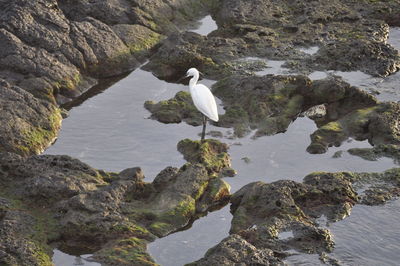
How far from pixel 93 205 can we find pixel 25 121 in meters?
5.25

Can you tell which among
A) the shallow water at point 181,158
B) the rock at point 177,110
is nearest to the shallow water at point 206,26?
the shallow water at point 181,158

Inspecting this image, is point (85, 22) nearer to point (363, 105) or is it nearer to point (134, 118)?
point (134, 118)

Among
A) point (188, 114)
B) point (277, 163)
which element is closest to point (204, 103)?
point (188, 114)

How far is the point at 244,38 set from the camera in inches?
1185

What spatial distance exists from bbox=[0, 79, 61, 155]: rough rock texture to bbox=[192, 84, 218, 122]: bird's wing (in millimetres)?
4287

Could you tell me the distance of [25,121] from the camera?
22.3 meters

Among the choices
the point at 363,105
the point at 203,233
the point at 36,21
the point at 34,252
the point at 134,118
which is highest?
the point at 36,21

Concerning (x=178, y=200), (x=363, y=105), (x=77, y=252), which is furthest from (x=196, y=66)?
(x=77, y=252)

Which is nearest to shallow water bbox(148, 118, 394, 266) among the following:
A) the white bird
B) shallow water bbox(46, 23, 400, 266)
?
shallow water bbox(46, 23, 400, 266)

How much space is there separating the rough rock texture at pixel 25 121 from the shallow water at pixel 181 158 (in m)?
0.49

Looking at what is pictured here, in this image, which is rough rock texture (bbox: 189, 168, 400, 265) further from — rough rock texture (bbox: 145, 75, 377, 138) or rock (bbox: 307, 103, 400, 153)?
rough rock texture (bbox: 145, 75, 377, 138)

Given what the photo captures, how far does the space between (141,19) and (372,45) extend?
29.6 feet

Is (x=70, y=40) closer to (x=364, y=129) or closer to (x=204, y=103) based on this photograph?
(x=204, y=103)

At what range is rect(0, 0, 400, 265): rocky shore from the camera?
17844 millimetres
